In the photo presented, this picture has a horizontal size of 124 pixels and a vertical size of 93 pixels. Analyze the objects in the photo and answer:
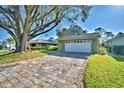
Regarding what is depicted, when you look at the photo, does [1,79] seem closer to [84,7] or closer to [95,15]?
[84,7]

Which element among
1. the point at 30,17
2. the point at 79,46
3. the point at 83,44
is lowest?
the point at 79,46

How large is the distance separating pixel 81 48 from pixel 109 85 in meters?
14.6

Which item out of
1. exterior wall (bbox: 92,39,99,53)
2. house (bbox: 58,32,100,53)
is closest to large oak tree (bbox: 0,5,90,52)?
house (bbox: 58,32,100,53)

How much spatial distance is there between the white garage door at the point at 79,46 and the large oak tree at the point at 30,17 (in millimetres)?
5151

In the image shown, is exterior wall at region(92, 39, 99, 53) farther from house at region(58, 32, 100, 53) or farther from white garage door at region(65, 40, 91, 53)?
white garage door at region(65, 40, 91, 53)

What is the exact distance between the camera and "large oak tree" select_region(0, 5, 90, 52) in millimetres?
12961

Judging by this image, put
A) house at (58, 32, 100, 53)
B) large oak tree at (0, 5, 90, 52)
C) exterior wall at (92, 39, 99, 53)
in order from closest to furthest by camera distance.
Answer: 1. large oak tree at (0, 5, 90, 52)
2. exterior wall at (92, 39, 99, 53)
3. house at (58, 32, 100, 53)

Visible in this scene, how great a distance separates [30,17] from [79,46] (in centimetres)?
884

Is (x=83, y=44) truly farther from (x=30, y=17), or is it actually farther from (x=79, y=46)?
(x=30, y=17)

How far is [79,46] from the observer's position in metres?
20.0

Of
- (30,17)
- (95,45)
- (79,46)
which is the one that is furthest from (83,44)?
(30,17)

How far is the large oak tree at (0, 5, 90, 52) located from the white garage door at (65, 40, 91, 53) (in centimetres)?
515

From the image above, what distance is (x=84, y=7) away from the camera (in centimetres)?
1270

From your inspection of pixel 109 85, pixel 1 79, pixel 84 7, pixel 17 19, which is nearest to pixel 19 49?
pixel 17 19
